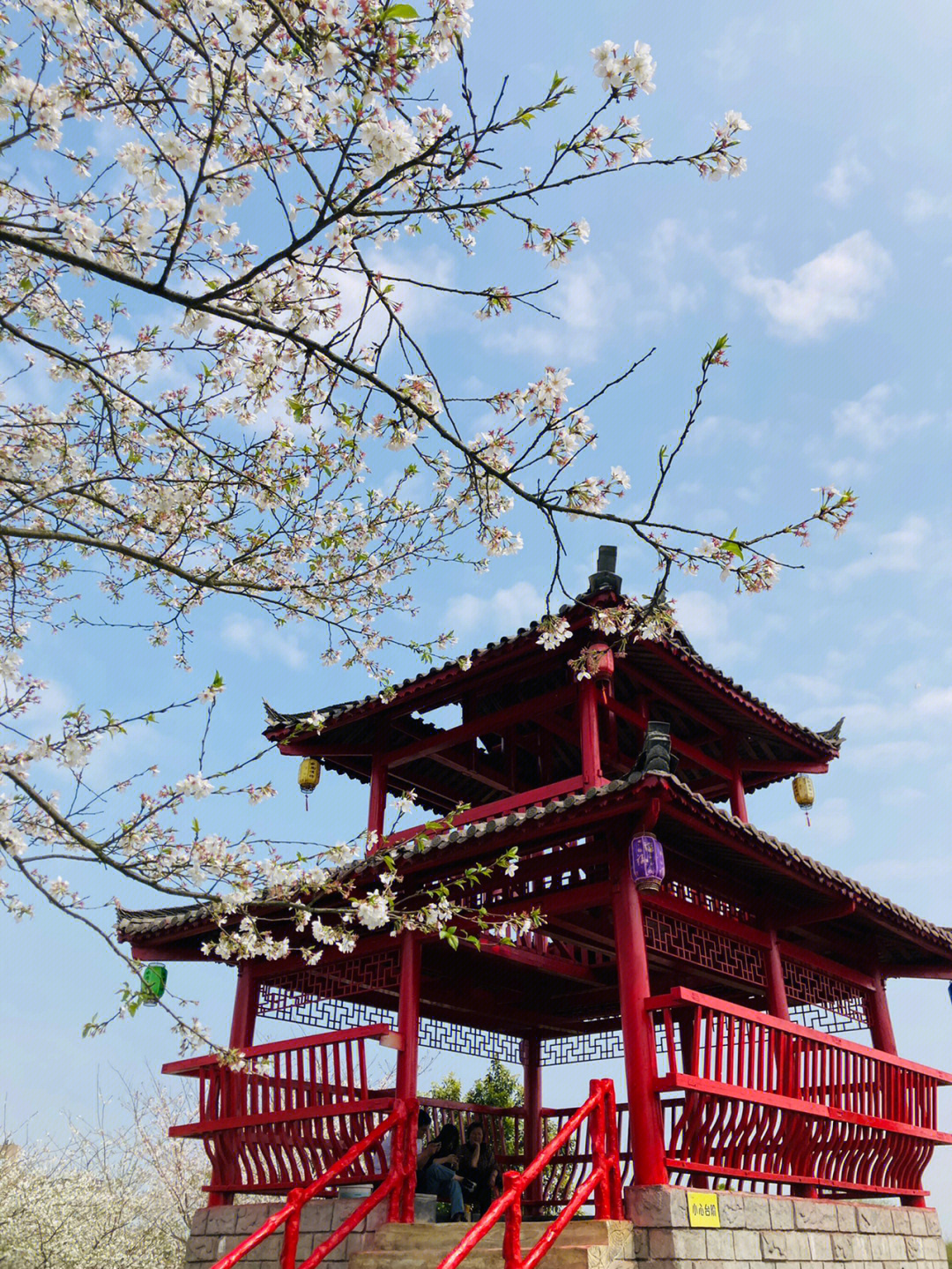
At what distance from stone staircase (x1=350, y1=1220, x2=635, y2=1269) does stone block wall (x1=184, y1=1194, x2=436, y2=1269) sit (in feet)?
0.48

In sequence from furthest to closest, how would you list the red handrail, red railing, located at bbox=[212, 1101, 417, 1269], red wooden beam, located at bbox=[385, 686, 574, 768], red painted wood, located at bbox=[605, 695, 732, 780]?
red painted wood, located at bbox=[605, 695, 732, 780] < red wooden beam, located at bbox=[385, 686, 574, 768] < red railing, located at bbox=[212, 1101, 417, 1269] < the red handrail

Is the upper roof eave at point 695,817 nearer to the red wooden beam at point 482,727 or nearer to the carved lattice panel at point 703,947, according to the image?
the carved lattice panel at point 703,947

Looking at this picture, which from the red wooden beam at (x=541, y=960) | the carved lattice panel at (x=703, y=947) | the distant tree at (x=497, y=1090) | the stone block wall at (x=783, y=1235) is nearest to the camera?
the stone block wall at (x=783, y=1235)

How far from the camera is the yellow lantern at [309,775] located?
10.7 meters

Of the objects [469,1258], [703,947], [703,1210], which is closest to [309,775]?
[703,947]

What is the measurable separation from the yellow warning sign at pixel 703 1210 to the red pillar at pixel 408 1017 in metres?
Result: 2.14

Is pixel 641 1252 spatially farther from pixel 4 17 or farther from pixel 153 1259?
pixel 153 1259

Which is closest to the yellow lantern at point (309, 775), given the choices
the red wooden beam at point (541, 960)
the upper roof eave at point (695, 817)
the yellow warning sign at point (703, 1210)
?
the upper roof eave at point (695, 817)

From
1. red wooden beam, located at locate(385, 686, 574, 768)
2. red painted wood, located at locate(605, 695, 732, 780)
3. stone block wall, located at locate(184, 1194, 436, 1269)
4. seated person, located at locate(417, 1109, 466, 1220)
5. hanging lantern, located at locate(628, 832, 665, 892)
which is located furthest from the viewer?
red painted wood, located at locate(605, 695, 732, 780)

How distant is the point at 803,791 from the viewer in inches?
424

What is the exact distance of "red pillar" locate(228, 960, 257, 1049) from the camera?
899cm

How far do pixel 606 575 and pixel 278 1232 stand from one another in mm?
5876

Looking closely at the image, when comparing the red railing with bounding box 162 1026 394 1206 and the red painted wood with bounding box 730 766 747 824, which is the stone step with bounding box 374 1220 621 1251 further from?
the red painted wood with bounding box 730 766 747 824

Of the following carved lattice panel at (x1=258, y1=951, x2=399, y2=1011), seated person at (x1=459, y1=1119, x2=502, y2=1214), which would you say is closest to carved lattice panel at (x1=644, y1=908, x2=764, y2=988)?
carved lattice panel at (x1=258, y1=951, x2=399, y2=1011)
